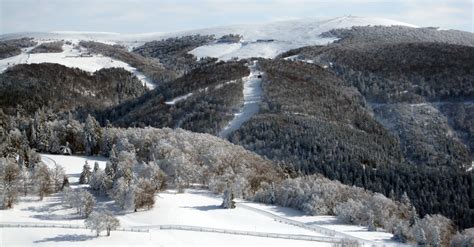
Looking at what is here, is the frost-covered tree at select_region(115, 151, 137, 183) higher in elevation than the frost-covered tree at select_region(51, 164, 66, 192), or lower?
higher

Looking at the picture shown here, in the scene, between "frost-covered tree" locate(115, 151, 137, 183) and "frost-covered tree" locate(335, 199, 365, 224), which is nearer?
"frost-covered tree" locate(335, 199, 365, 224)

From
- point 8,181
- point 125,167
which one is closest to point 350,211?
point 125,167

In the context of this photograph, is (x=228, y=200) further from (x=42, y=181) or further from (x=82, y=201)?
(x=42, y=181)

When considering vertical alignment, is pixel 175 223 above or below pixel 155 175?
below

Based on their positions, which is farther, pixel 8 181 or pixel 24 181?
pixel 24 181

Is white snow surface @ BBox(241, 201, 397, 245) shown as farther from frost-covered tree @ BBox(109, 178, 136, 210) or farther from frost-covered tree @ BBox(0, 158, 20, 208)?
frost-covered tree @ BBox(0, 158, 20, 208)

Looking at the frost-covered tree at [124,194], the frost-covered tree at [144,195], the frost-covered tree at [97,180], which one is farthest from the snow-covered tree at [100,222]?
the frost-covered tree at [97,180]

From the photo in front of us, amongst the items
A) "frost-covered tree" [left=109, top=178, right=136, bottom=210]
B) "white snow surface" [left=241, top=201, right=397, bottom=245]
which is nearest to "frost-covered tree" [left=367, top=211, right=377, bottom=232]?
"white snow surface" [left=241, top=201, right=397, bottom=245]
